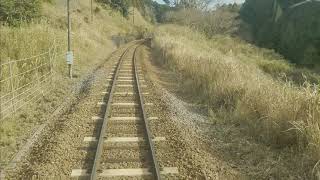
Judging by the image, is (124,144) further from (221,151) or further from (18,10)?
(18,10)

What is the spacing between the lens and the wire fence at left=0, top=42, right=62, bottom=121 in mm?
10245

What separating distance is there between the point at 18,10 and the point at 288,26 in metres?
38.9

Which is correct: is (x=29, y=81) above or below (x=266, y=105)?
below

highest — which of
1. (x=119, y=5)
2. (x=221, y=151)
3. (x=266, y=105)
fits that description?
(x=119, y=5)

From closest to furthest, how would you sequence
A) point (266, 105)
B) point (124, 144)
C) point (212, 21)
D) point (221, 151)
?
point (221, 151), point (124, 144), point (266, 105), point (212, 21)

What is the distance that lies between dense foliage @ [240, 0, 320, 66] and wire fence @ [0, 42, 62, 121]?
3491 centimetres

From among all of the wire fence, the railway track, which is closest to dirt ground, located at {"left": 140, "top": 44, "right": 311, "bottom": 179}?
the railway track

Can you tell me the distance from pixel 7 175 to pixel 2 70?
532 cm

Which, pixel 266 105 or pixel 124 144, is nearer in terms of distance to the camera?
pixel 124 144

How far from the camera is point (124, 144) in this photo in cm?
831

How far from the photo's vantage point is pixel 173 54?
24219 mm

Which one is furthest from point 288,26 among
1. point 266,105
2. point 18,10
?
point 266,105

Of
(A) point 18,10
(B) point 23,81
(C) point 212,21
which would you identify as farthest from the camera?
(C) point 212,21

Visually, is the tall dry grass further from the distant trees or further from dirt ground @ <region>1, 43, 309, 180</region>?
the distant trees
